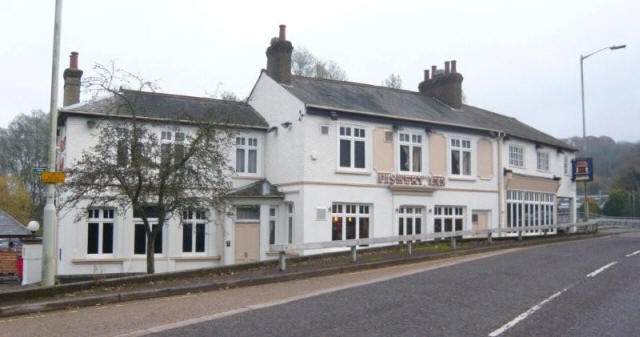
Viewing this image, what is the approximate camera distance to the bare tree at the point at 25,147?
2479 inches

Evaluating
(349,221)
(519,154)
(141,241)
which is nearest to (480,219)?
(519,154)

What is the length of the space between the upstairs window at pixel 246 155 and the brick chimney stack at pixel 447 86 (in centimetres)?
1093

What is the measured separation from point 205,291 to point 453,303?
5.66 meters

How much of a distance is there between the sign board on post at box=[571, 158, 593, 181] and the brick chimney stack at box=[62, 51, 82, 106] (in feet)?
90.3

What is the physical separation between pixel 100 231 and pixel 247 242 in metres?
5.92

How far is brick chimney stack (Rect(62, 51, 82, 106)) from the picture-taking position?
26.8 m

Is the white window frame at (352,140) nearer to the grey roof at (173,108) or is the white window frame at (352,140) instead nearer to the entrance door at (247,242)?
the grey roof at (173,108)

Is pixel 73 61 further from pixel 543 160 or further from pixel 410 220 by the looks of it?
pixel 543 160

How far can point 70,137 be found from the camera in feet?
77.8

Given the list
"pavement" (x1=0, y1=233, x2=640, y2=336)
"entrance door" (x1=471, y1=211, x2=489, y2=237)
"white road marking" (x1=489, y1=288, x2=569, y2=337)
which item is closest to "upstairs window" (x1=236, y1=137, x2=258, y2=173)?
"entrance door" (x1=471, y1=211, x2=489, y2=237)

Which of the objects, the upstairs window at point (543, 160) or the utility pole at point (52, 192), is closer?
the utility pole at point (52, 192)

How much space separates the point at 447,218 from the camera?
2875 centimetres

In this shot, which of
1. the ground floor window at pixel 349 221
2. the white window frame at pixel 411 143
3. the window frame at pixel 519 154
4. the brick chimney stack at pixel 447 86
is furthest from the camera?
the brick chimney stack at pixel 447 86

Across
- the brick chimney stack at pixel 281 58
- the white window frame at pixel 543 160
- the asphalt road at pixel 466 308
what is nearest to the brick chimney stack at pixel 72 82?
the brick chimney stack at pixel 281 58
